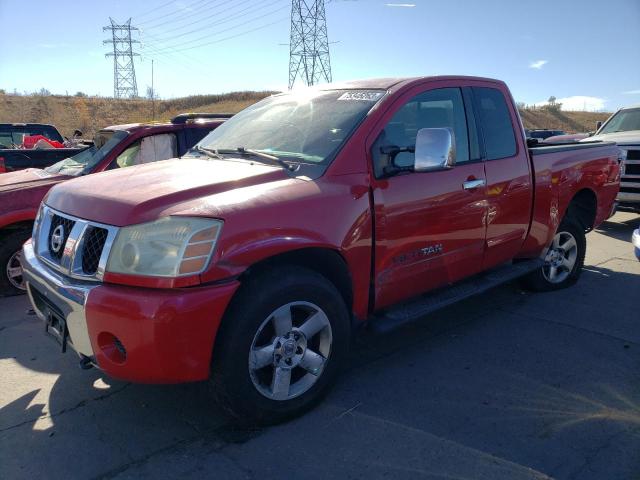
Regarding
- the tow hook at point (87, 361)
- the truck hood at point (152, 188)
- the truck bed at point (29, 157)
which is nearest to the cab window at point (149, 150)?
the truck bed at point (29, 157)

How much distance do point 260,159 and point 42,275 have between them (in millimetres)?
1465

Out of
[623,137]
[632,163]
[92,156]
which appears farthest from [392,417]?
[623,137]

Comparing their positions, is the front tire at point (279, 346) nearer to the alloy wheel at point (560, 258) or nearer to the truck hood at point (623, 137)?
the alloy wheel at point (560, 258)

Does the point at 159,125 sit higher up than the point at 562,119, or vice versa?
the point at 562,119

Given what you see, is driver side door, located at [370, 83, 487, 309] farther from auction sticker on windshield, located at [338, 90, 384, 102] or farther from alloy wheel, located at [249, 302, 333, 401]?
alloy wheel, located at [249, 302, 333, 401]

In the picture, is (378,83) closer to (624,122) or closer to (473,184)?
(473,184)

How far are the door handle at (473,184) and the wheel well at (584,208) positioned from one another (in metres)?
1.96

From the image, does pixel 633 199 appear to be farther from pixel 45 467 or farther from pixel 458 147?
pixel 45 467

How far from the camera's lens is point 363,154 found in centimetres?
325

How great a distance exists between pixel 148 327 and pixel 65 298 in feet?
1.95

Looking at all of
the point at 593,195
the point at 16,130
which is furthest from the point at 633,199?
the point at 16,130

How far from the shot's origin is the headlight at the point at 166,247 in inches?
98.4

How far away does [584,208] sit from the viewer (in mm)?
5703

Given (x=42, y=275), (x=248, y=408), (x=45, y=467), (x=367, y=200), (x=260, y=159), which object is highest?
(x=260, y=159)
